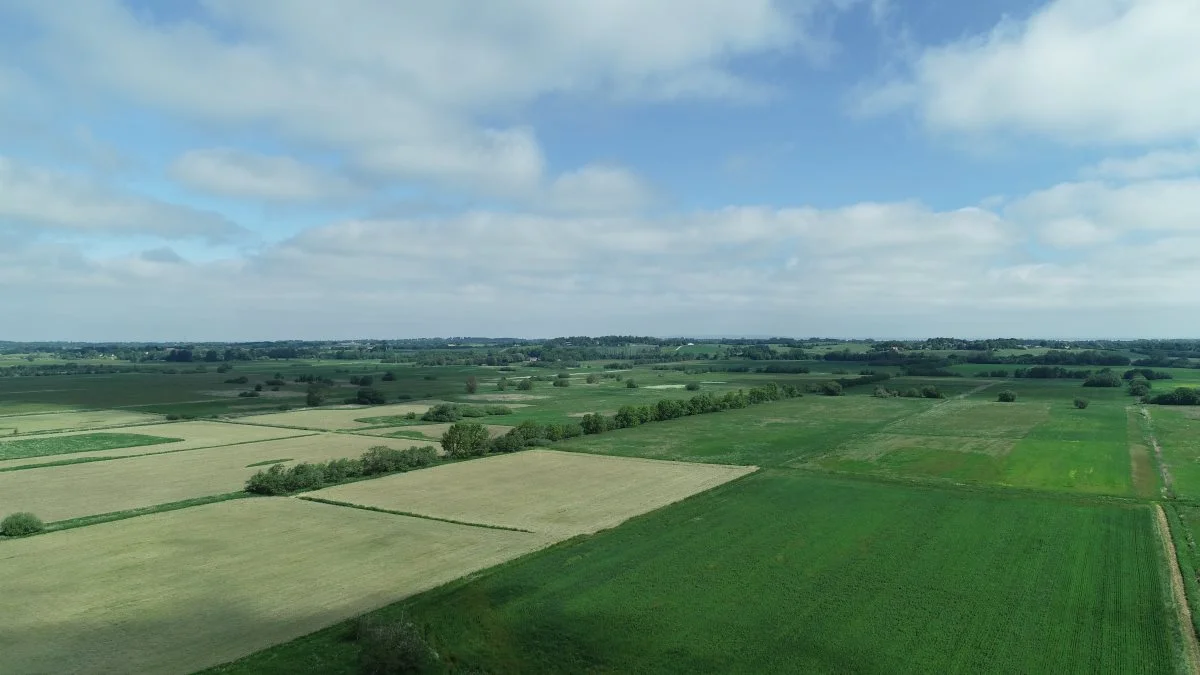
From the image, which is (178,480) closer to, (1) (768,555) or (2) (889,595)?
(1) (768,555)

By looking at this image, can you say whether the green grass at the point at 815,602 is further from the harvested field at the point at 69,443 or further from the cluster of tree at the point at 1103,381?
the cluster of tree at the point at 1103,381

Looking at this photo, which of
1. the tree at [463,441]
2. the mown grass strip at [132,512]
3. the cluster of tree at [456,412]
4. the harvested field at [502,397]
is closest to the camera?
the mown grass strip at [132,512]

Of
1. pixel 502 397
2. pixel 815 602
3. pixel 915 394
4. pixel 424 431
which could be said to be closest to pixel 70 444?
pixel 424 431

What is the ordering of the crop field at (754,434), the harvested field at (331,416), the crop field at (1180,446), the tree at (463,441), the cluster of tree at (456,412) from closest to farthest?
the crop field at (1180,446)
the tree at (463,441)
the crop field at (754,434)
the harvested field at (331,416)
the cluster of tree at (456,412)

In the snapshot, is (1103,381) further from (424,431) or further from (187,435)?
(187,435)

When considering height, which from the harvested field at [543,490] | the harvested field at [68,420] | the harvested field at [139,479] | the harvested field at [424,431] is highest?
the harvested field at [68,420]

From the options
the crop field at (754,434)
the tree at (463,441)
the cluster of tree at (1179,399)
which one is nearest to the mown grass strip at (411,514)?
the tree at (463,441)
